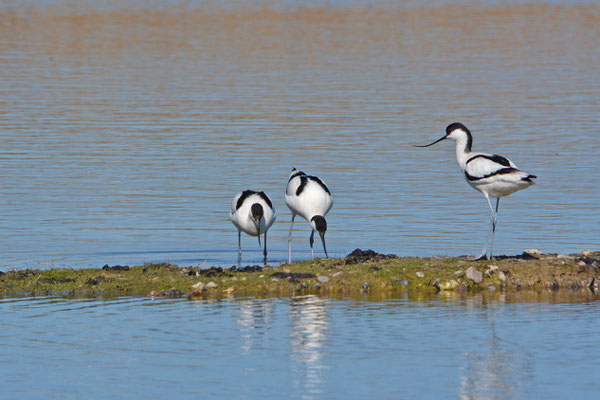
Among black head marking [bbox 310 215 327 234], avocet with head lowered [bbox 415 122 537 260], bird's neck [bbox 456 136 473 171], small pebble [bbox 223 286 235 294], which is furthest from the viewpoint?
black head marking [bbox 310 215 327 234]

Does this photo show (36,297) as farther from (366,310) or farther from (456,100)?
(456,100)

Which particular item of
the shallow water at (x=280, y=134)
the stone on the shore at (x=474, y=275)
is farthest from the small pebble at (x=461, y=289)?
the shallow water at (x=280, y=134)

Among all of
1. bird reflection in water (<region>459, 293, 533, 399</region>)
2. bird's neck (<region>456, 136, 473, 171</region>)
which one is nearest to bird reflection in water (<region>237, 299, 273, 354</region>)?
bird reflection in water (<region>459, 293, 533, 399</region>)

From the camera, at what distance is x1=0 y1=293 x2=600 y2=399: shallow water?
9672mm

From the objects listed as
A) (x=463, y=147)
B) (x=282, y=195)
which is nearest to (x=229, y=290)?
(x=463, y=147)

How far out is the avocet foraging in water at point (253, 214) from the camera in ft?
53.0

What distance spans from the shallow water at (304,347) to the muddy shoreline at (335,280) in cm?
43

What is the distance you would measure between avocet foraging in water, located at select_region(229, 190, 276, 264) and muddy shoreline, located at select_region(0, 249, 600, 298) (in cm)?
183

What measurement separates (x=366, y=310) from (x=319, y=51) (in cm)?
3954

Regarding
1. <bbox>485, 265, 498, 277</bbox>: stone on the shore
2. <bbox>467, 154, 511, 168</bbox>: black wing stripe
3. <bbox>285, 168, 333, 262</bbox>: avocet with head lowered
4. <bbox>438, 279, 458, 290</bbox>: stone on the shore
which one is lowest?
<bbox>438, 279, 458, 290</bbox>: stone on the shore

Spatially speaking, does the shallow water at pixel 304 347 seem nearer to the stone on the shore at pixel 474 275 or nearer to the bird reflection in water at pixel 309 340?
the bird reflection in water at pixel 309 340

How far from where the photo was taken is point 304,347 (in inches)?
432

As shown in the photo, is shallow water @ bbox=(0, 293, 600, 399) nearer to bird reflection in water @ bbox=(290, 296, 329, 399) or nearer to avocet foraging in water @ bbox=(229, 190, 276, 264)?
bird reflection in water @ bbox=(290, 296, 329, 399)

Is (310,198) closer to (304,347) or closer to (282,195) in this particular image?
(282,195)
